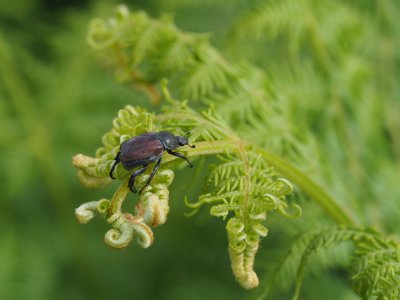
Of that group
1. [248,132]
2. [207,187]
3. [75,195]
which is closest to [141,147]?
[207,187]

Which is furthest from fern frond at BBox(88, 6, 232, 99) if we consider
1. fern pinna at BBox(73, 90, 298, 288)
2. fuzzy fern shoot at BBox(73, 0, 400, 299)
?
fern pinna at BBox(73, 90, 298, 288)

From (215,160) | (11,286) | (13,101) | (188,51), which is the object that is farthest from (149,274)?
(188,51)

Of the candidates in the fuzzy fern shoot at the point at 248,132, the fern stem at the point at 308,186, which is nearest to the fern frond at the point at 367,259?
the fuzzy fern shoot at the point at 248,132

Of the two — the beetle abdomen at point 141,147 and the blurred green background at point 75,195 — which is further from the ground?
the blurred green background at point 75,195

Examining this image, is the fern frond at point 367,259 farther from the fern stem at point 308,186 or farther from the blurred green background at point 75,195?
the blurred green background at point 75,195

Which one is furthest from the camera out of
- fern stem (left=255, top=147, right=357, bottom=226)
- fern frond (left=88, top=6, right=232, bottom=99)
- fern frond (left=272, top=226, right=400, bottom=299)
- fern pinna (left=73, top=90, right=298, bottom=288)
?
fern frond (left=88, top=6, right=232, bottom=99)

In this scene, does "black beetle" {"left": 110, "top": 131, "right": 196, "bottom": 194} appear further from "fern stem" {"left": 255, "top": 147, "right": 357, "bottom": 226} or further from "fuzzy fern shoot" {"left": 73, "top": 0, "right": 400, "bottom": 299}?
"fern stem" {"left": 255, "top": 147, "right": 357, "bottom": 226}
